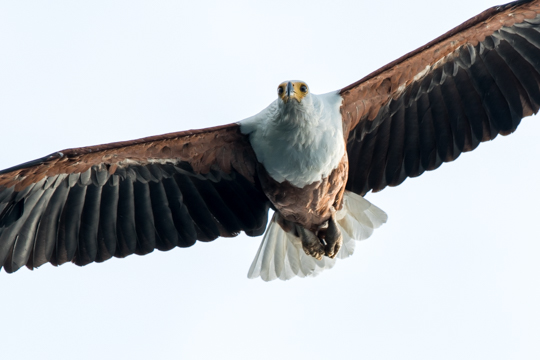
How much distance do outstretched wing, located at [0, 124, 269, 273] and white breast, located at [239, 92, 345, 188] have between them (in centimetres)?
31

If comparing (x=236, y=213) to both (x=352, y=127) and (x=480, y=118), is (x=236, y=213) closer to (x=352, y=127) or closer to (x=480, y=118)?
(x=352, y=127)

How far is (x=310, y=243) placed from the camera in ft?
37.1

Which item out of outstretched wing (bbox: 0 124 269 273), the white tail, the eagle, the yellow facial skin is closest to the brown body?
the eagle

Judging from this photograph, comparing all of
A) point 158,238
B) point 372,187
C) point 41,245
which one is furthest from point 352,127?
point 41,245

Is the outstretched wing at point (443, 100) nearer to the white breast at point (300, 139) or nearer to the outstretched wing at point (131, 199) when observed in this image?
the white breast at point (300, 139)

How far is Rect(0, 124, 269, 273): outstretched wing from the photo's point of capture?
10797mm

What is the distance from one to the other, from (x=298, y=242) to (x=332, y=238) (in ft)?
1.85

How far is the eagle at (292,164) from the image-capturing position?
10.7 meters

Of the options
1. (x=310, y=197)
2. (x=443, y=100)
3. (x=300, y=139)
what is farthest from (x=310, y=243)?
(x=443, y=100)

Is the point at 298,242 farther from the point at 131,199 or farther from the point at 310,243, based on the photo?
the point at 131,199

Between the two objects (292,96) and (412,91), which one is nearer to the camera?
(292,96)

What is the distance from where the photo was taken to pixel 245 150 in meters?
11.0

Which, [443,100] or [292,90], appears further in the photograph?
[443,100]

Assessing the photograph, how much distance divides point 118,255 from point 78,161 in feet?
3.39
